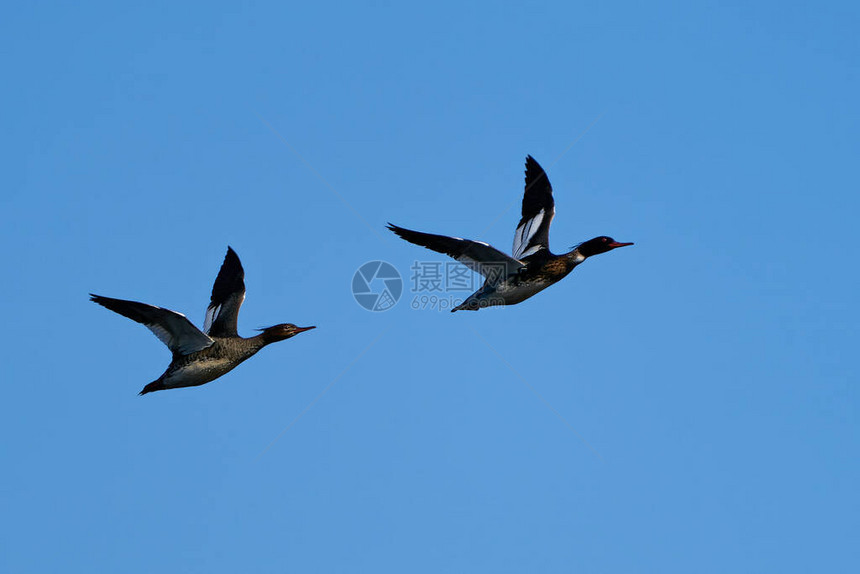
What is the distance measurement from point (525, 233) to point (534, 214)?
1.39 ft

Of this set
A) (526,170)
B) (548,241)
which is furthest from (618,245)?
(526,170)

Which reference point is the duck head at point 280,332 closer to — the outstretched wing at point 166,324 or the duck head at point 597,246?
the outstretched wing at point 166,324

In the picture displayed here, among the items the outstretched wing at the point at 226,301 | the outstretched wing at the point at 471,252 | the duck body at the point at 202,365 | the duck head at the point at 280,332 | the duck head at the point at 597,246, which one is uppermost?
the duck head at the point at 597,246

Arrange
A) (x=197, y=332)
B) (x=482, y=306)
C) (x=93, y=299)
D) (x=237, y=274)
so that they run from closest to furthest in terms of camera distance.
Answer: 1. (x=93, y=299)
2. (x=197, y=332)
3. (x=482, y=306)
4. (x=237, y=274)

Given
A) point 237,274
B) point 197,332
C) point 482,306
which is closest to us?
point 197,332

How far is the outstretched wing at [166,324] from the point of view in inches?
643

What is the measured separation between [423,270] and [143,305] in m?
5.19

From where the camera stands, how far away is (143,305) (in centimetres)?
1639

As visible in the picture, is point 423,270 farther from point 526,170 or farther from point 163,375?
point 163,375

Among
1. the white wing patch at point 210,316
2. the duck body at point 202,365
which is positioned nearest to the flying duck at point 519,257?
the duck body at point 202,365

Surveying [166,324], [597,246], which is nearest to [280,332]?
[166,324]

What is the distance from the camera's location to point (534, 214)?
2033 centimetres

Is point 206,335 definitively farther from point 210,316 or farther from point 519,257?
point 519,257

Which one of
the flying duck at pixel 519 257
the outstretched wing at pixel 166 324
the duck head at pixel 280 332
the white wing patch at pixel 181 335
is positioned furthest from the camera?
the duck head at pixel 280 332
